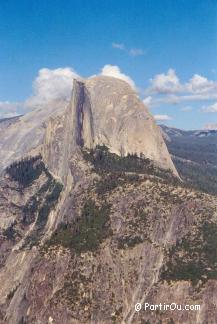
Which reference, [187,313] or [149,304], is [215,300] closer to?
[187,313]

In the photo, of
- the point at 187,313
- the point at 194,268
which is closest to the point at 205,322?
the point at 187,313

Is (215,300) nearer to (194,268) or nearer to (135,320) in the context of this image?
(194,268)

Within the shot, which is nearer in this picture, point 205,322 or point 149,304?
point 205,322

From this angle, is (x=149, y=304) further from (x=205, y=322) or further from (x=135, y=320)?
(x=205, y=322)

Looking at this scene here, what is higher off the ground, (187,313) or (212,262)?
(212,262)

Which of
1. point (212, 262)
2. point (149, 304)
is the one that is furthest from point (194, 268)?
point (149, 304)

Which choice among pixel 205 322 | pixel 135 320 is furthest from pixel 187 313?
pixel 135 320

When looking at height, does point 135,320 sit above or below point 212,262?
below
